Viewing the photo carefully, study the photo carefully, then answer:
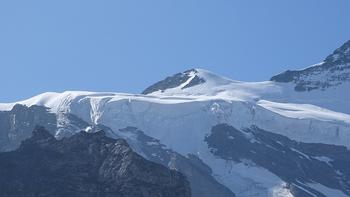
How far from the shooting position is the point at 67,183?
350 feet

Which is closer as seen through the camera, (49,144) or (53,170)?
(53,170)

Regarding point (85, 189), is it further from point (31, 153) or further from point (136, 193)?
point (31, 153)

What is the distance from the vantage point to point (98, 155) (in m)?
113

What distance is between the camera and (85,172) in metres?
110

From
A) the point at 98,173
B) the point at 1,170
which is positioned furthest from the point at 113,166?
the point at 1,170

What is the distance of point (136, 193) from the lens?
104062mm

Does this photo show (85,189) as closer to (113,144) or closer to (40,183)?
(40,183)

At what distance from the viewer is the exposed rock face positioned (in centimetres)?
10462

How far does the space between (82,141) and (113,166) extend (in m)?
7.84

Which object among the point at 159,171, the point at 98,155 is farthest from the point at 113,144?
the point at 159,171

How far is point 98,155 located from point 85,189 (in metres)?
8.61

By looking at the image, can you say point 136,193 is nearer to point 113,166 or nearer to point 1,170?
point 113,166

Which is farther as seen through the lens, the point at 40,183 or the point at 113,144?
the point at 113,144

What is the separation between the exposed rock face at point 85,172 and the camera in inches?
4119
